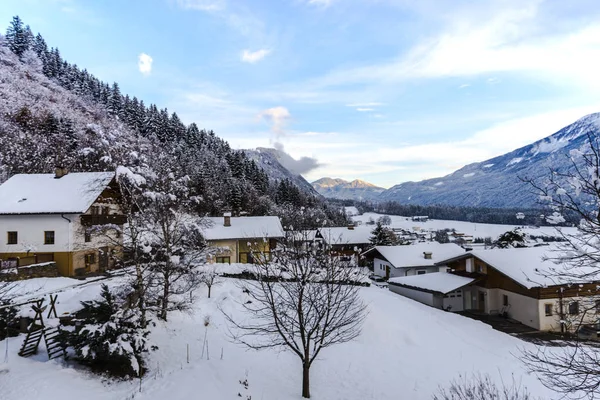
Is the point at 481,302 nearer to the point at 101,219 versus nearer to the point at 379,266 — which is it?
the point at 379,266

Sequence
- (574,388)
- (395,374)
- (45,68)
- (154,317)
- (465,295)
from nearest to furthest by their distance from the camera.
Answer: (574,388) → (395,374) → (154,317) → (465,295) → (45,68)

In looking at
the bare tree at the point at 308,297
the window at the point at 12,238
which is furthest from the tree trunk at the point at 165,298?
the window at the point at 12,238

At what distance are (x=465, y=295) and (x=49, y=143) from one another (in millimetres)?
81807

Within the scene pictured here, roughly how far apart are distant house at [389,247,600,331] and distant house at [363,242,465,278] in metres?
8.16

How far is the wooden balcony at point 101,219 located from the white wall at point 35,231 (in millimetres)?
1121

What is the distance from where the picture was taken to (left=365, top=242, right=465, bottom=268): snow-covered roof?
46625mm

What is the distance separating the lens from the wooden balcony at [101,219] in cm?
3069

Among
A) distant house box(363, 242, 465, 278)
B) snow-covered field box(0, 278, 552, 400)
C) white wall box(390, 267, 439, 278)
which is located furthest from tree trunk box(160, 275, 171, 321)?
white wall box(390, 267, 439, 278)

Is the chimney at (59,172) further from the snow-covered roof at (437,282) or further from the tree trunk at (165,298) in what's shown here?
the snow-covered roof at (437,282)

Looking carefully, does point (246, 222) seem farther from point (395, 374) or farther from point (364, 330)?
point (395, 374)

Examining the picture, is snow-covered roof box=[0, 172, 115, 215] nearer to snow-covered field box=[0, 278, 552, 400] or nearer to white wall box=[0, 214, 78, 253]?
white wall box=[0, 214, 78, 253]

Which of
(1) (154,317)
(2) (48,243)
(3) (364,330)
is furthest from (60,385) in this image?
(2) (48,243)

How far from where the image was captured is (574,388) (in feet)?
23.2

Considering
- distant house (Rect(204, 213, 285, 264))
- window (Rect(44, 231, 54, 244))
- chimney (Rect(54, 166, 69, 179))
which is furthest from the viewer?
distant house (Rect(204, 213, 285, 264))
